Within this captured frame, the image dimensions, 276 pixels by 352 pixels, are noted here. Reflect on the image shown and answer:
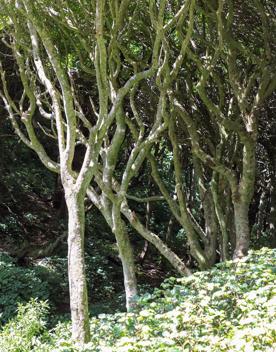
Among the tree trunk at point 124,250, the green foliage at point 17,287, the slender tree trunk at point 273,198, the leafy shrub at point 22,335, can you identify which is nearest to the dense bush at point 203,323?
the leafy shrub at point 22,335

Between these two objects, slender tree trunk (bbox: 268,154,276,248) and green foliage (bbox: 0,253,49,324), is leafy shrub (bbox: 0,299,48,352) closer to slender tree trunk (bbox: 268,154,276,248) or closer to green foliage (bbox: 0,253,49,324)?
green foliage (bbox: 0,253,49,324)

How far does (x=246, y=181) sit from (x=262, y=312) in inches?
160

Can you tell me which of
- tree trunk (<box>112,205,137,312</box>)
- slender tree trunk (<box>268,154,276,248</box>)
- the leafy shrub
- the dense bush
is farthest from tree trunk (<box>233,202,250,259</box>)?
slender tree trunk (<box>268,154,276,248</box>)

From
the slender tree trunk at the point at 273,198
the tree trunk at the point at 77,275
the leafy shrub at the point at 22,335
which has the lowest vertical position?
the leafy shrub at the point at 22,335

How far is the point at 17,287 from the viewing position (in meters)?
9.48

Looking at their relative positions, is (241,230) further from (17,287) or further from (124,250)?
(17,287)

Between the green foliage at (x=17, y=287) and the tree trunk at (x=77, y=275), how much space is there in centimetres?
431

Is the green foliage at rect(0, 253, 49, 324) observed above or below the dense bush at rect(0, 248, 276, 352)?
above

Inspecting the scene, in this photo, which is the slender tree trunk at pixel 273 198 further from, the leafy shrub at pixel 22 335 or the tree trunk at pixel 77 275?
the tree trunk at pixel 77 275

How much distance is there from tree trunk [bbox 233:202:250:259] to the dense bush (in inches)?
68.9

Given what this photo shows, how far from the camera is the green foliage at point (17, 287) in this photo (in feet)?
29.9

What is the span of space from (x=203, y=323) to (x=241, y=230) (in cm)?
395

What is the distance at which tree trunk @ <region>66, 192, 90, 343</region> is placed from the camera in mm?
4879

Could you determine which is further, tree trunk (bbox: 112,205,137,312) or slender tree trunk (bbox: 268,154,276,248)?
slender tree trunk (bbox: 268,154,276,248)
